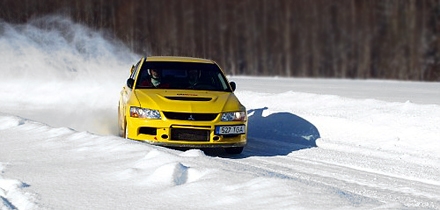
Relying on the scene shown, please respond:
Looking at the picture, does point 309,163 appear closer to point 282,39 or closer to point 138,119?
point 138,119

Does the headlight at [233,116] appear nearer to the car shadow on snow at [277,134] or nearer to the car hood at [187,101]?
the car hood at [187,101]

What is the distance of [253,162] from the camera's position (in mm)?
11219

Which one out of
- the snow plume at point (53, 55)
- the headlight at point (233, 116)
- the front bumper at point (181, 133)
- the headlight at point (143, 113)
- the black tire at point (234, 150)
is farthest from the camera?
the snow plume at point (53, 55)

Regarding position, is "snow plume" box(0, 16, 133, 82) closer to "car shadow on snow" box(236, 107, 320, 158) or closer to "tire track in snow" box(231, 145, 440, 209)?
"car shadow on snow" box(236, 107, 320, 158)

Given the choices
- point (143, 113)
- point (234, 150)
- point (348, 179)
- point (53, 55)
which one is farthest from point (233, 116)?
point (53, 55)

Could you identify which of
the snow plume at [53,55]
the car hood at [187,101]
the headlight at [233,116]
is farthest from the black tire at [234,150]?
the snow plume at [53,55]

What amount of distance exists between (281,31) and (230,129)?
26.9 metres

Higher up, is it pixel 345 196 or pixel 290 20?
pixel 290 20

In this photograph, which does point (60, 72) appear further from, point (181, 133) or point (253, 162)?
point (253, 162)

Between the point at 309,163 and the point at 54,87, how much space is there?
1556 centimetres

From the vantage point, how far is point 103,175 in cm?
882

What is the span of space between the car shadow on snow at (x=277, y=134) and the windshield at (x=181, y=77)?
1.11 m

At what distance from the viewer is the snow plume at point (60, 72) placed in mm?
20000

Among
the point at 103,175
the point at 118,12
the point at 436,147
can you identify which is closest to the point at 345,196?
the point at 103,175
